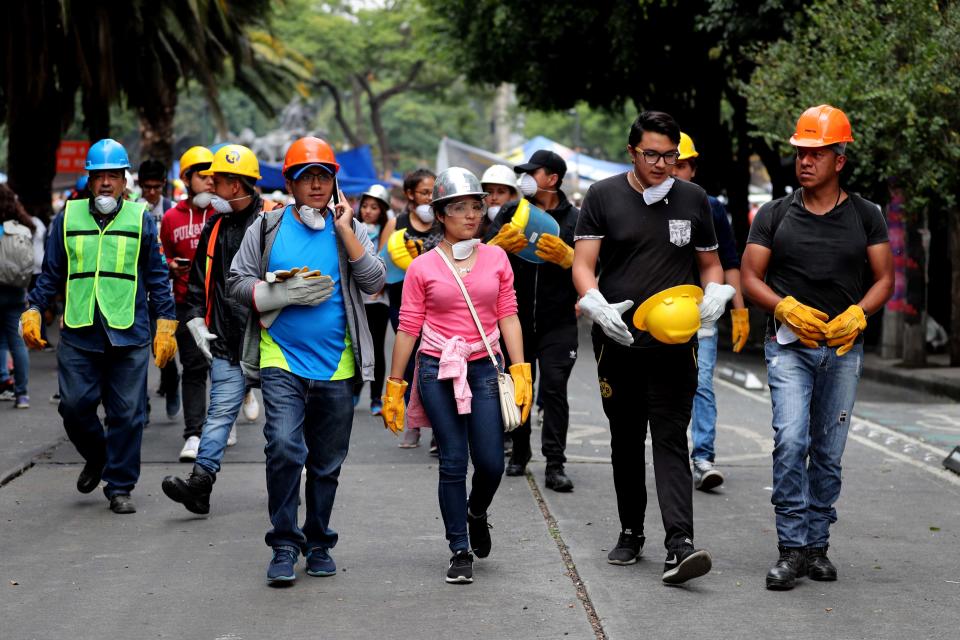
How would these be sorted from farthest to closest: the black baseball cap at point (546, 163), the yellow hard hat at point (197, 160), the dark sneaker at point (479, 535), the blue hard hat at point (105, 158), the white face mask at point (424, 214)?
the white face mask at point (424, 214)
the yellow hard hat at point (197, 160)
the black baseball cap at point (546, 163)
the blue hard hat at point (105, 158)
the dark sneaker at point (479, 535)

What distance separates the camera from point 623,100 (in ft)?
83.9

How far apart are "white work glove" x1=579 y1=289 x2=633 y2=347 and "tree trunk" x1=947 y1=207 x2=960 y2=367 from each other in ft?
32.7

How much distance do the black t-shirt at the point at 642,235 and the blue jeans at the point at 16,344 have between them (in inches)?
264

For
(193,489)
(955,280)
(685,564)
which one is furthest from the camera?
(955,280)

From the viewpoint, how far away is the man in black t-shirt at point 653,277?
19.0 feet

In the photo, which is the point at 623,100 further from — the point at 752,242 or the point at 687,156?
the point at 752,242

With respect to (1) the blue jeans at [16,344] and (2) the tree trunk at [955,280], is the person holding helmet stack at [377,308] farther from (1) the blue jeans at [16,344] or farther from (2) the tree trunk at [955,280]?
(2) the tree trunk at [955,280]

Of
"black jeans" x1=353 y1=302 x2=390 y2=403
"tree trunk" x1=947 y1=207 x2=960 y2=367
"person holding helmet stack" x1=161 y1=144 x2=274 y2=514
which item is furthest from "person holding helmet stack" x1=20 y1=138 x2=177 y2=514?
"tree trunk" x1=947 y1=207 x2=960 y2=367

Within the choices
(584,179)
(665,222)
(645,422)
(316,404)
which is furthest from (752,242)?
(584,179)

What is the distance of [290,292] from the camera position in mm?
5633

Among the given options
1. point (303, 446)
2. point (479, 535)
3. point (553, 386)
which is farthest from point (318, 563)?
point (553, 386)

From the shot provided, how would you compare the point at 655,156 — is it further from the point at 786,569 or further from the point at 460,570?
the point at 460,570

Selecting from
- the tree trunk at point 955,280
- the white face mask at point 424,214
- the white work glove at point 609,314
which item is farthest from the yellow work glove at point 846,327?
the tree trunk at point 955,280

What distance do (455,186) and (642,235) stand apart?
2.58ft
